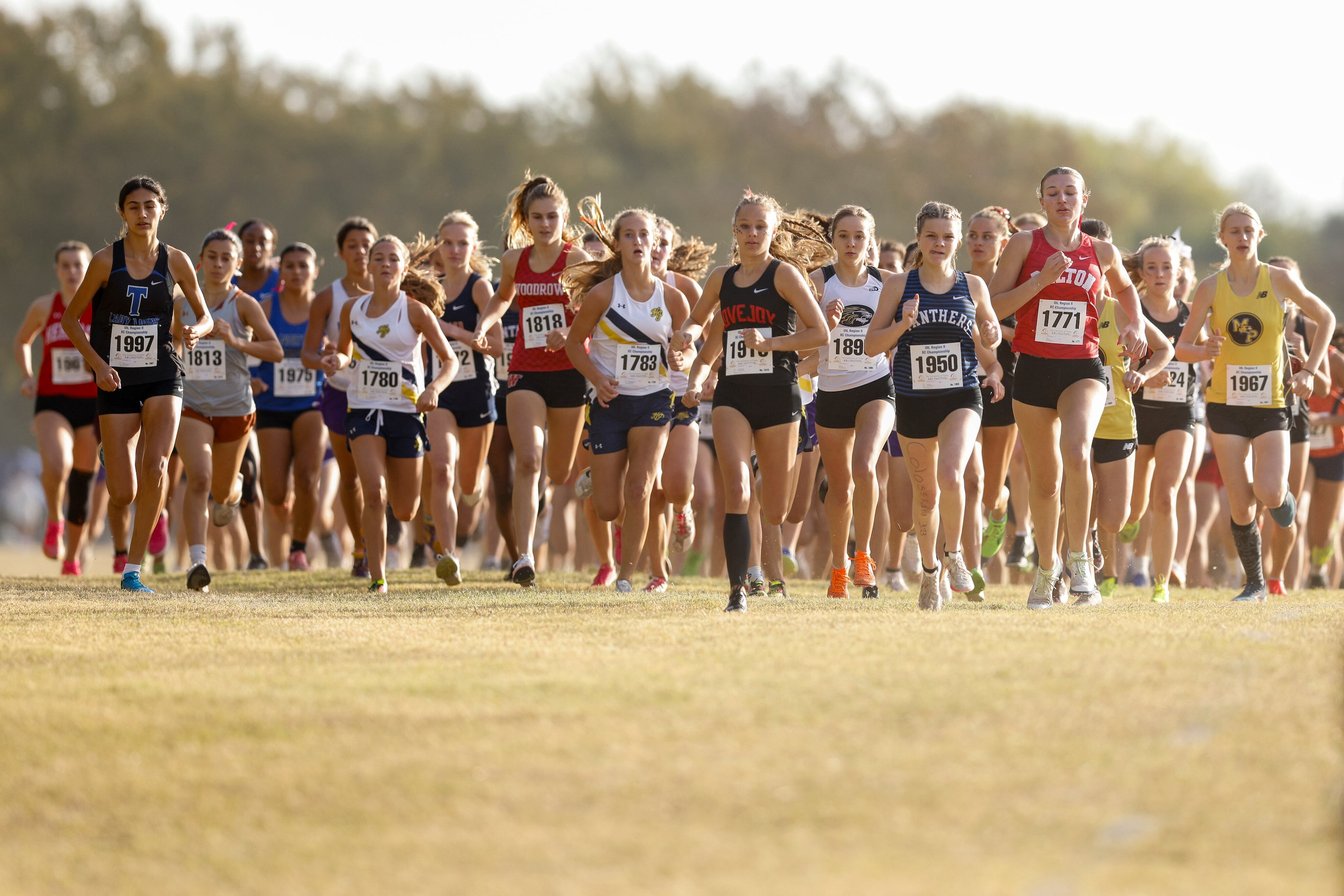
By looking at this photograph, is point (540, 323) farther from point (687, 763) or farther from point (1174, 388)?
point (687, 763)

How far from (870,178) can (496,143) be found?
10850mm

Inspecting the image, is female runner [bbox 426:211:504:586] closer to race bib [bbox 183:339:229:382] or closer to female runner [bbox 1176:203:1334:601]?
race bib [bbox 183:339:229:382]

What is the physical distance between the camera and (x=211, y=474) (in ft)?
32.0


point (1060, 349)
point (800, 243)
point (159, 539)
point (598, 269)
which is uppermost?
point (800, 243)

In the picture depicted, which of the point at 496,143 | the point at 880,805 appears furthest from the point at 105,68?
the point at 880,805

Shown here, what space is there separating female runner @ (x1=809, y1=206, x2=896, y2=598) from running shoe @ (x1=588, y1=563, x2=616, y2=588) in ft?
5.18

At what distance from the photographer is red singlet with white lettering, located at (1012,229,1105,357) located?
25.3 feet

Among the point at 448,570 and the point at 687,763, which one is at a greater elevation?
the point at 448,570

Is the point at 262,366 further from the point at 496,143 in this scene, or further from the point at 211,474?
the point at 496,143

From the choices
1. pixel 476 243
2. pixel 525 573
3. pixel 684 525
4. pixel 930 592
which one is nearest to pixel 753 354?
pixel 930 592

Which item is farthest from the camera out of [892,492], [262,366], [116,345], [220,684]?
[262,366]

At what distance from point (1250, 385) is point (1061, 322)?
1773mm

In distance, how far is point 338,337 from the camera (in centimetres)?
998

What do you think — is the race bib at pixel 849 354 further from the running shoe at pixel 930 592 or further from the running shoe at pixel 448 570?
the running shoe at pixel 448 570
